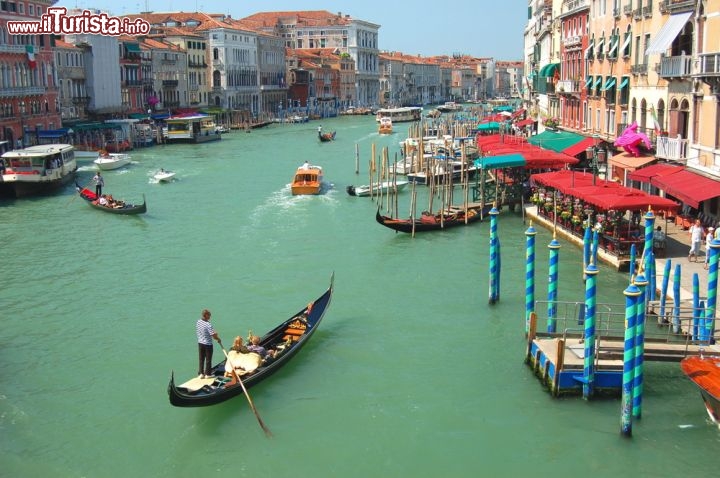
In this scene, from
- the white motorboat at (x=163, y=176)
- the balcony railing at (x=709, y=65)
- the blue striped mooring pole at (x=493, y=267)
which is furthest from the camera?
the white motorboat at (x=163, y=176)

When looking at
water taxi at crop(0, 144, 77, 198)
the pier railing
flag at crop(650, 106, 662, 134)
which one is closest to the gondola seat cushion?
the pier railing

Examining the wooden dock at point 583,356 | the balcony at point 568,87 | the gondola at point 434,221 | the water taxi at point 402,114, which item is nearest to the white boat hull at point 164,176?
the gondola at point 434,221

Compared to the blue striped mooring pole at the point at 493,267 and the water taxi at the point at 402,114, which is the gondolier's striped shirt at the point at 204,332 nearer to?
the blue striped mooring pole at the point at 493,267

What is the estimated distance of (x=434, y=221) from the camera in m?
16.7

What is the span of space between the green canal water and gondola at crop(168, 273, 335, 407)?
0.78 feet

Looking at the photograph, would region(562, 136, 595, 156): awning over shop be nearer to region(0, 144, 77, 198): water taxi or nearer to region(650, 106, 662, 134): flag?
region(650, 106, 662, 134): flag

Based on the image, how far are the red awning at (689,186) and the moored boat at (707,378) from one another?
485cm

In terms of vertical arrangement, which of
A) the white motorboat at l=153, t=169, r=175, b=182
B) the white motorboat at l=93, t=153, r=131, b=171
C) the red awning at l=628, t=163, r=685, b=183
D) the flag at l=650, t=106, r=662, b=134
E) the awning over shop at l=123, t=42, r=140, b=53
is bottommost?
the white motorboat at l=153, t=169, r=175, b=182

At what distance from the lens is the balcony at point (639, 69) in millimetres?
17016

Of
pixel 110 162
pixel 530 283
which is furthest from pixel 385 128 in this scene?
pixel 530 283

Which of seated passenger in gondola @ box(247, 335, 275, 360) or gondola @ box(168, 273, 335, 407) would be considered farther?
seated passenger in gondola @ box(247, 335, 275, 360)

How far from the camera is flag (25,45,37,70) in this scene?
30.9 m

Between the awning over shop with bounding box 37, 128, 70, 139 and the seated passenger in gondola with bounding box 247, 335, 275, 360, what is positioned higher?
the awning over shop with bounding box 37, 128, 70, 139

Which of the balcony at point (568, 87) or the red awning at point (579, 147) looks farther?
the balcony at point (568, 87)
